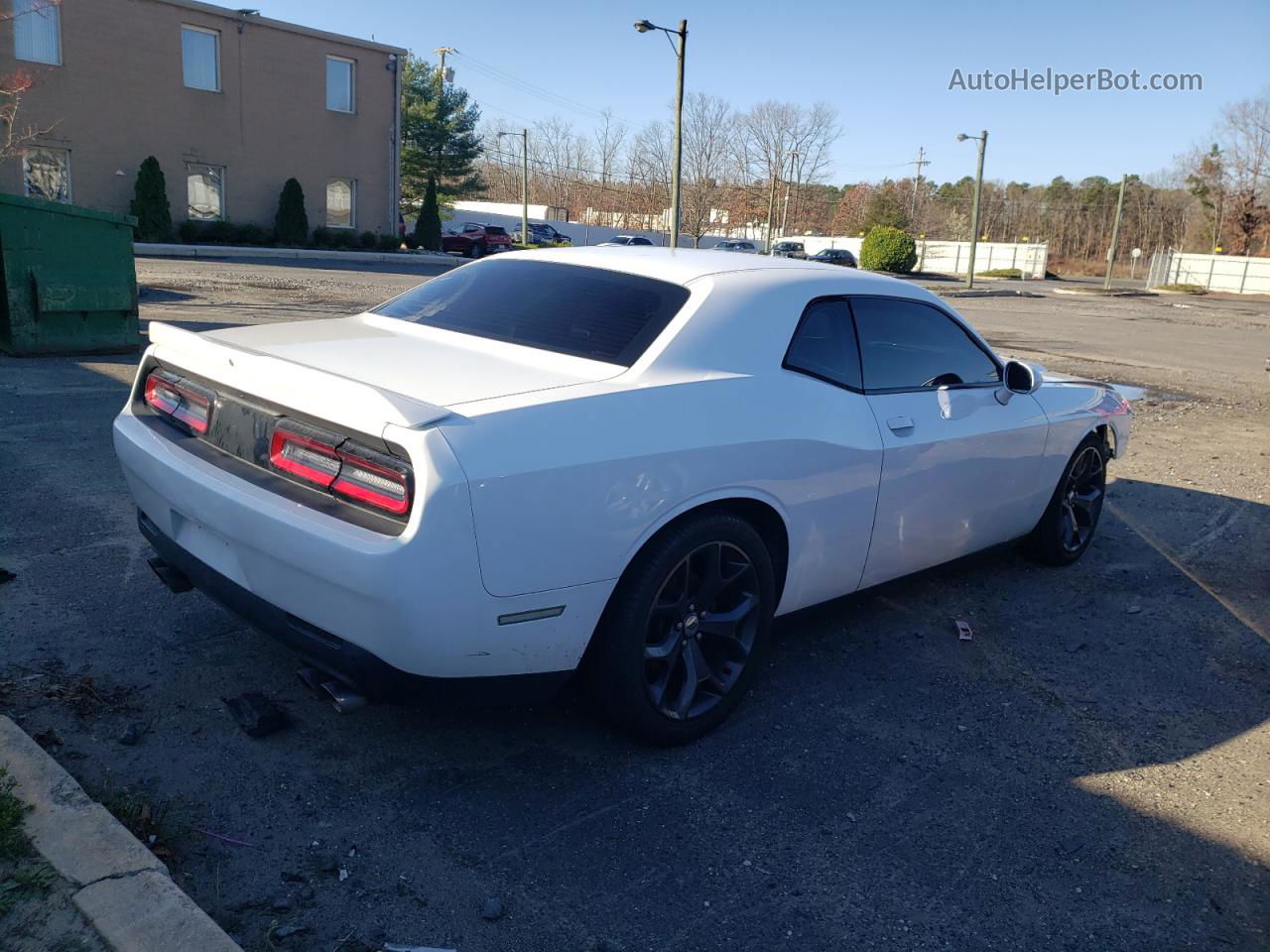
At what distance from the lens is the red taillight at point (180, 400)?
335cm

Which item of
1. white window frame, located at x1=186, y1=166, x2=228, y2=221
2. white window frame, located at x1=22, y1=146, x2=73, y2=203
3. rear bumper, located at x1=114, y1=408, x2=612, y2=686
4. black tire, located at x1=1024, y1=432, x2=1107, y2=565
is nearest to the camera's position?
rear bumper, located at x1=114, y1=408, x2=612, y2=686

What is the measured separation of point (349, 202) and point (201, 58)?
633 cm

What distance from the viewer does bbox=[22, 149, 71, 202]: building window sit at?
27031 mm

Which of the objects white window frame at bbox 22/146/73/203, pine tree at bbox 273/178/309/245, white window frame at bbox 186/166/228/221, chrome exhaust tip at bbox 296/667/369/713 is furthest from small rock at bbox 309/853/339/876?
pine tree at bbox 273/178/309/245

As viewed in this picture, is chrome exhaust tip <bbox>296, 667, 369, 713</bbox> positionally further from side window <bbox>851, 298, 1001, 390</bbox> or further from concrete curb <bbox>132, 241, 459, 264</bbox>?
concrete curb <bbox>132, 241, 459, 264</bbox>

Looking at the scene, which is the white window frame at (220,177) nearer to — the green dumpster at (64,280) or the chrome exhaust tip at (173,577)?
the green dumpster at (64,280)

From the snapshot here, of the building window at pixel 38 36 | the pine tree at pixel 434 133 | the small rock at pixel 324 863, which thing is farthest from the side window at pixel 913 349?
the pine tree at pixel 434 133

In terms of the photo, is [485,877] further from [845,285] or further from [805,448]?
[845,285]

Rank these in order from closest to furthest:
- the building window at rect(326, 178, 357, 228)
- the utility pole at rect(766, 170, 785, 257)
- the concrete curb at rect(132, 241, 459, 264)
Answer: the concrete curb at rect(132, 241, 459, 264)
the building window at rect(326, 178, 357, 228)
the utility pole at rect(766, 170, 785, 257)

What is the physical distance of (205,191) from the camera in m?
30.8

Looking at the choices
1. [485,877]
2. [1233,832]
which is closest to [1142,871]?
[1233,832]

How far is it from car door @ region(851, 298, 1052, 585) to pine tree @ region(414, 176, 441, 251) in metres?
35.8

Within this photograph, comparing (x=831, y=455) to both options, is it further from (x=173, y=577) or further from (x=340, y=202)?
(x=340, y=202)

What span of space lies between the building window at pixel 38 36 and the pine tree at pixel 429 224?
13426 mm
